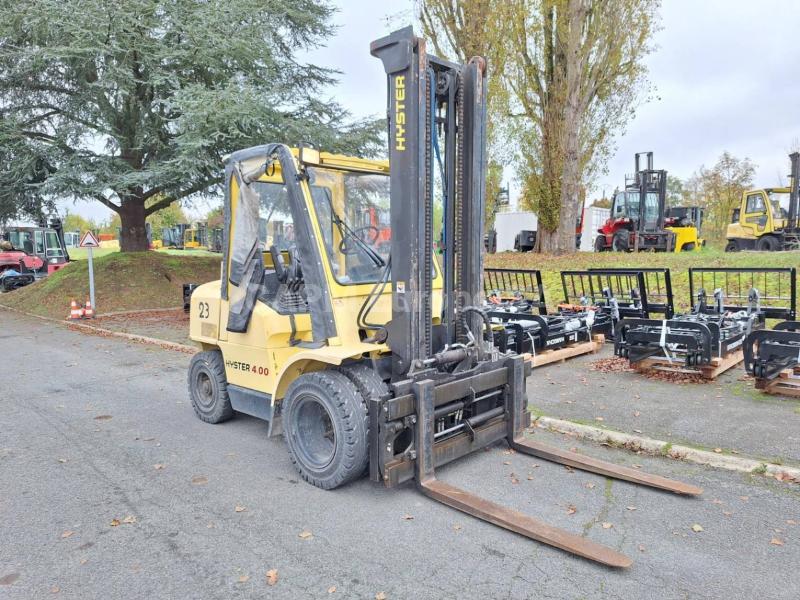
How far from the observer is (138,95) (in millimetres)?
15906

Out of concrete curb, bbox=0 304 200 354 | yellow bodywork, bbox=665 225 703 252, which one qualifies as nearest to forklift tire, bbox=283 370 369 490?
concrete curb, bbox=0 304 200 354

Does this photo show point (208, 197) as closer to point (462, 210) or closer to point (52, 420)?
point (52, 420)

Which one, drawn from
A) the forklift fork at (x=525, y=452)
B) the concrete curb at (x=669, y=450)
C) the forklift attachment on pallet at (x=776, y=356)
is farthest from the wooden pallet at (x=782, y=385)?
the forklift fork at (x=525, y=452)

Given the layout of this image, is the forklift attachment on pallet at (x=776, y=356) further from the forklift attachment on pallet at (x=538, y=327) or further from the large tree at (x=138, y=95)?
the large tree at (x=138, y=95)

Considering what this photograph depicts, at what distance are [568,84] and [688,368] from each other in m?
14.0

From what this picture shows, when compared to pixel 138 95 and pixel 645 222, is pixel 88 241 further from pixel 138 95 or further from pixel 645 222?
pixel 645 222

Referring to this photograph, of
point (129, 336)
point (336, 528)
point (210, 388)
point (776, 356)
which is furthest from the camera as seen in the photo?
point (129, 336)

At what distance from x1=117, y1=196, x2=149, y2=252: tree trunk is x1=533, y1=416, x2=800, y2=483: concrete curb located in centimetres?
1651

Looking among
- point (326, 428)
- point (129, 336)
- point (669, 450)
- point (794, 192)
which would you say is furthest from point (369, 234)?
point (794, 192)

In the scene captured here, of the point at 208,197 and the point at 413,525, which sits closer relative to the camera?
the point at 413,525

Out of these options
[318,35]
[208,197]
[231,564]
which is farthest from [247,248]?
[318,35]

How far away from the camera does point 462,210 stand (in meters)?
4.54

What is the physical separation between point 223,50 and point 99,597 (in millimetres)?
14573

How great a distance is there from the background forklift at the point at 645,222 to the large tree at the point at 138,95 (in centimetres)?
1353
